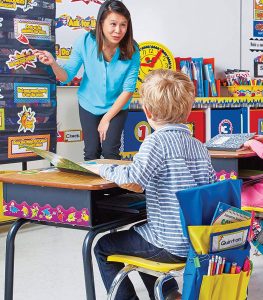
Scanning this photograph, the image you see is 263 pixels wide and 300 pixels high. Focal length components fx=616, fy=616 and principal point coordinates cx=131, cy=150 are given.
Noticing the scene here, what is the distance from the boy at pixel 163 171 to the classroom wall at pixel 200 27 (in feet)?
11.4

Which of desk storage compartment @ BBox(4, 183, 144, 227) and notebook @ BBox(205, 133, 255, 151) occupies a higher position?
notebook @ BBox(205, 133, 255, 151)

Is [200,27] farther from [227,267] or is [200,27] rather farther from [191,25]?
[227,267]

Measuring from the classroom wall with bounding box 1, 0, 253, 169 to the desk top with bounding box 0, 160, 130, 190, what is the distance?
3.40 metres

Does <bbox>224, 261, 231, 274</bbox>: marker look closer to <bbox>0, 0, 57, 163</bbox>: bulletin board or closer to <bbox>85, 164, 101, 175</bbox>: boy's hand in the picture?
<bbox>85, 164, 101, 175</bbox>: boy's hand

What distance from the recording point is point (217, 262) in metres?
1.87

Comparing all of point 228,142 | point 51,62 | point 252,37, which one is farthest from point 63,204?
point 252,37

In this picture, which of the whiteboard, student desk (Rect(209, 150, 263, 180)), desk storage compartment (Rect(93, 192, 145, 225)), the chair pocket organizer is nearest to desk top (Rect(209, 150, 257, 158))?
student desk (Rect(209, 150, 263, 180))

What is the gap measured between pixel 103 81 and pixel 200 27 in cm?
243

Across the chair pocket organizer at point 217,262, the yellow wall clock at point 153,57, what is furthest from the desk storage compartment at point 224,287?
the yellow wall clock at point 153,57

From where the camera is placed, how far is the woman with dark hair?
3631mm

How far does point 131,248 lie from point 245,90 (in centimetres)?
401

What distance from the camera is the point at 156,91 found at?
1.98m

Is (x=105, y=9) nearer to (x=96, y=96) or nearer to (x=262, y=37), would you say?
(x=96, y=96)

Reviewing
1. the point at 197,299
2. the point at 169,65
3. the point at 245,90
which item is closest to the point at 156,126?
the point at 197,299
